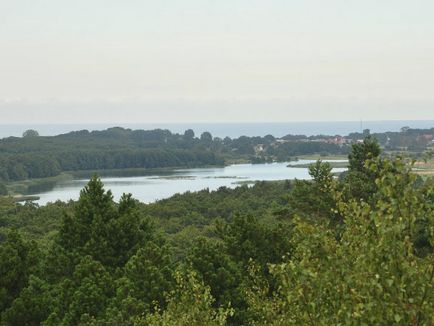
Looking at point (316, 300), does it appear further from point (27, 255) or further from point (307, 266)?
point (27, 255)

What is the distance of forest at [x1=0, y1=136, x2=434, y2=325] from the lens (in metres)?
6.85

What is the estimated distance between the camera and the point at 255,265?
2122cm

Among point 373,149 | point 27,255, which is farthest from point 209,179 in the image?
point 27,255

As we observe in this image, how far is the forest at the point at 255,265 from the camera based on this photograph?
6848mm

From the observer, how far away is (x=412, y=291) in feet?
22.2

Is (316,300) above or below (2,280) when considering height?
above

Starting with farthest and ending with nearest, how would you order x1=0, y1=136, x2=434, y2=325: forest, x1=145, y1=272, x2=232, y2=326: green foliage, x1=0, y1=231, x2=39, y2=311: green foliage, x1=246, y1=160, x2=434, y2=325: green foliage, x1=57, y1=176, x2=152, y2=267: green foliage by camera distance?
1. x1=57, y1=176, x2=152, y2=267: green foliage
2. x1=0, y1=231, x2=39, y2=311: green foliage
3. x1=145, y1=272, x2=232, y2=326: green foliage
4. x1=0, y1=136, x2=434, y2=325: forest
5. x1=246, y1=160, x2=434, y2=325: green foliage

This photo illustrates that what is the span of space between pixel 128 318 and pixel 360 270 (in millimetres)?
9226

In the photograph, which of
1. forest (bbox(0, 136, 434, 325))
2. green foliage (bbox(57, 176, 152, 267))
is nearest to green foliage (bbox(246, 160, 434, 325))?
forest (bbox(0, 136, 434, 325))

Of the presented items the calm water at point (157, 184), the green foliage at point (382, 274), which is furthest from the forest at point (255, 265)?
the calm water at point (157, 184)

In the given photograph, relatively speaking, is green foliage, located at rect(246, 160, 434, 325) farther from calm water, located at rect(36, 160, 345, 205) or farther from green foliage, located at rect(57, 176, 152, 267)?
calm water, located at rect(36, 160, 345, 205)

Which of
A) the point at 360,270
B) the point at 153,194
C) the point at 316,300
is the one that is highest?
the point at 360,270

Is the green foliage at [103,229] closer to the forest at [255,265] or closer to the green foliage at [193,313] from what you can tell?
the forest at [255,265]

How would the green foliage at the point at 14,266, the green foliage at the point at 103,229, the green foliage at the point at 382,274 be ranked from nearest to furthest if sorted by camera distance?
1. the green foliage at the point at 382,274
2. the green foliage at the point at 14,266
3. the green foliage at the point at 103,229
